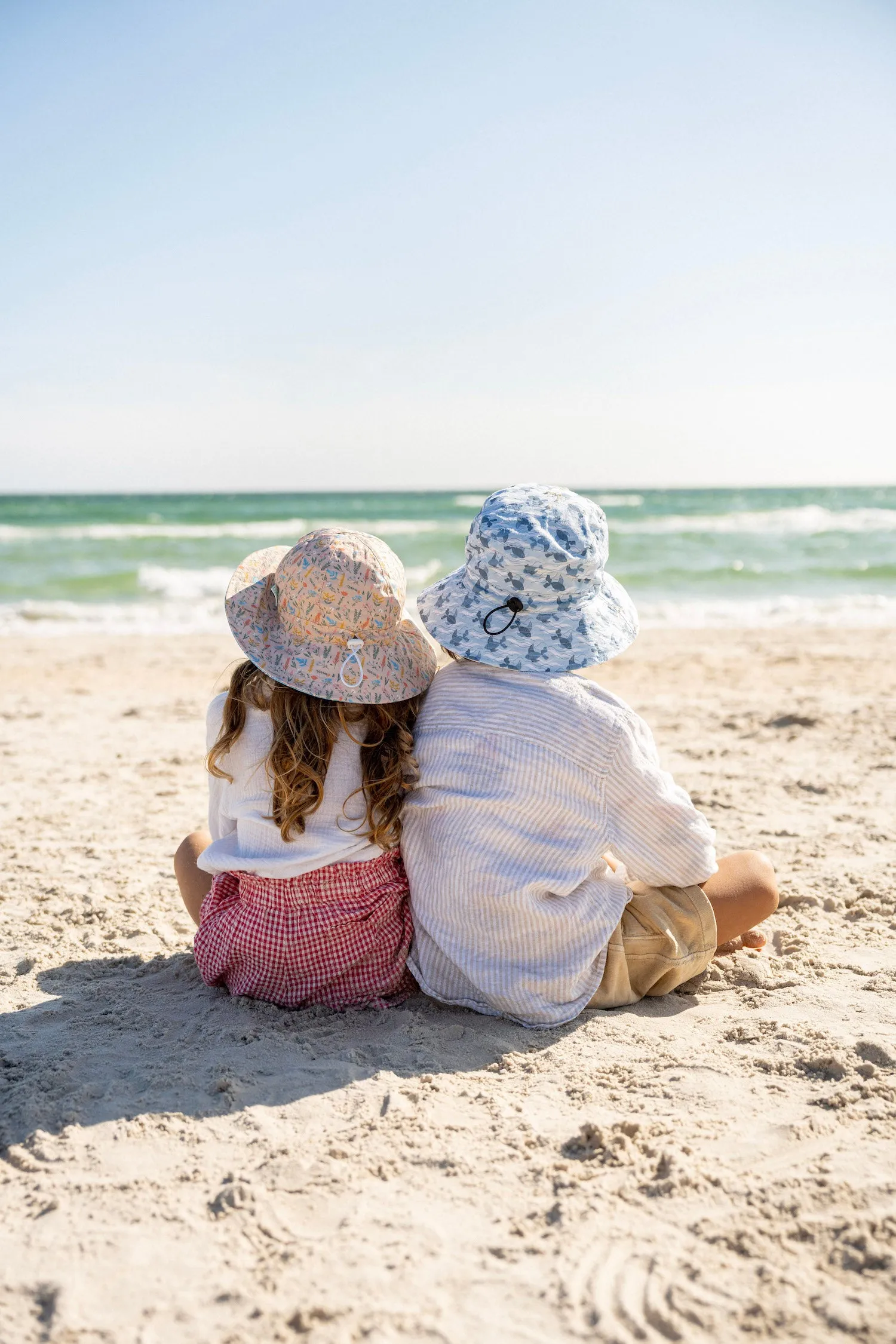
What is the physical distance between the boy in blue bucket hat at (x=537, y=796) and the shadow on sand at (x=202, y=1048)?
11 cm

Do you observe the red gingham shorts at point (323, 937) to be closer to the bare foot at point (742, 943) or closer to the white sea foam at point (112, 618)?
the bare foot at point (742, 943)

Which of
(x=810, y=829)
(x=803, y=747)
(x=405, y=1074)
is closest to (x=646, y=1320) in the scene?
(x=405, y=1074)

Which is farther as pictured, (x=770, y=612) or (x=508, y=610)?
(x=770, y=612)

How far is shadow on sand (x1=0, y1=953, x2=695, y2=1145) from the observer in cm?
→ 189

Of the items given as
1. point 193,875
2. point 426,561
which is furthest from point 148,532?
point 193,875

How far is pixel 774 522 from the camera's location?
82.8 ft

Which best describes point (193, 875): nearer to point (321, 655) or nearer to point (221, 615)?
point (321, 655)

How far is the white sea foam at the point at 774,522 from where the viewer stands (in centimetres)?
2195

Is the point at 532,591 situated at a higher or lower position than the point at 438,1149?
higher

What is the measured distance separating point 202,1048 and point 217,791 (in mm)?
567

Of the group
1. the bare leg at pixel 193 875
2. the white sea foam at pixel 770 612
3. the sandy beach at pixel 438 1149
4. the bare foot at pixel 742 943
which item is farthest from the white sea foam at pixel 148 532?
the bare foot at pixel 742 943

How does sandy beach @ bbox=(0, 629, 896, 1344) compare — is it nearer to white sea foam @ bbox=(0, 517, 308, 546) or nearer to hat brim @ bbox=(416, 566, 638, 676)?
hat brim @ bbox=(416, 566, 638, 676)

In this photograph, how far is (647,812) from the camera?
2.08m

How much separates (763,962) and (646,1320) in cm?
133
